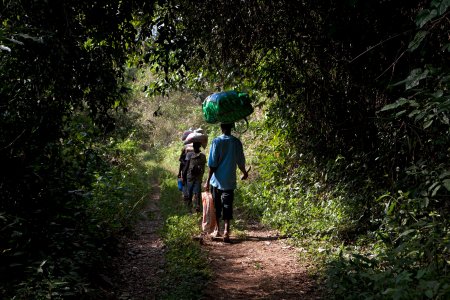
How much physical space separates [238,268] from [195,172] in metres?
4.02

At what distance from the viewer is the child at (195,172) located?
9.83m

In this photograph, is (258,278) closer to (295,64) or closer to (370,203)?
(370,203)

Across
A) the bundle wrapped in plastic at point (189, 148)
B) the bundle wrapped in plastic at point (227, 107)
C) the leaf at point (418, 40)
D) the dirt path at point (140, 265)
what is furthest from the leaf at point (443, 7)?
the bundle wrapped in plastic at point (189, 148)

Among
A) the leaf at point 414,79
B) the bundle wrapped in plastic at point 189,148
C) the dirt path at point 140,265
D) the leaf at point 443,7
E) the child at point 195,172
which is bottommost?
the dirt path at point 140,265

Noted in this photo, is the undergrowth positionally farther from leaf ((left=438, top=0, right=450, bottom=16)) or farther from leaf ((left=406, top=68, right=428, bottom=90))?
leaf ((left=438, top=0, right=450, bottom=16))

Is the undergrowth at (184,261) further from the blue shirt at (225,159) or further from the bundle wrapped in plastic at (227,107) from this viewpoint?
the bundle wrapped in plastic at (227,107)

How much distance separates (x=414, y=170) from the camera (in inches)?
182

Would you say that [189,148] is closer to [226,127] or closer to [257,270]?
[226,127]

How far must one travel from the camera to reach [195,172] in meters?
9.89

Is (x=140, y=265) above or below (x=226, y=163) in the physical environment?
below

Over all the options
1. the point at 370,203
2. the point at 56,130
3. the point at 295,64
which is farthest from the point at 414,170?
the point at 56,130

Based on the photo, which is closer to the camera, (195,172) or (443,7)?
(443,7)

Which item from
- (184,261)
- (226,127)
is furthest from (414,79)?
(226,127)

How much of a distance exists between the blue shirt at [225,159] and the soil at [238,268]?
0.98 metres
